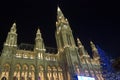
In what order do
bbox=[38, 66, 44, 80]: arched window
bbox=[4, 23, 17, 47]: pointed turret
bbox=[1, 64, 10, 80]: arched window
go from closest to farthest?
bbox=[1, 64, 10, 80]: arched window → bbox=[38, 66, 44, 80]: arched window → bbox=[4, 23, 17, 47]: pointed turret

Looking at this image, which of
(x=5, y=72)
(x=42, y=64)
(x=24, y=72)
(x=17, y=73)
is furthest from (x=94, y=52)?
(x=5, y=72)

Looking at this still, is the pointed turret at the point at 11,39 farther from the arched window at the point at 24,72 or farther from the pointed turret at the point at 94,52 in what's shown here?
the pointed turret at the point at 94,52

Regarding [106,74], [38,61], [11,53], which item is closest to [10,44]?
[11,53]

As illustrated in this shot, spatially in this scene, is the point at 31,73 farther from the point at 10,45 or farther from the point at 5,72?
the point at 10,45

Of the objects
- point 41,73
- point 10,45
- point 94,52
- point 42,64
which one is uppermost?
point 94,52

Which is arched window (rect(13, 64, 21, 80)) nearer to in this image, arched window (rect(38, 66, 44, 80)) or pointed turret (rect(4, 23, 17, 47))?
arched window (rect(38, 66, 44, 80))

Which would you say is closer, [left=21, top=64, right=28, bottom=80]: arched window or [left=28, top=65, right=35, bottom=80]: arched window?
[left=21, top=64, right=28, bottom=80]: arched window

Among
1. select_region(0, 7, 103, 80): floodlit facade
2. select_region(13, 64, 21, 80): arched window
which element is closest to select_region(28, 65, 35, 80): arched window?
select_region(0, 7, 103, 80): floodlit facade

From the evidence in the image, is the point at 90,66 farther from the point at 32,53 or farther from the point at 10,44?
the point at 10,44

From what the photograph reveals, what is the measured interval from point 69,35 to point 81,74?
603 inches

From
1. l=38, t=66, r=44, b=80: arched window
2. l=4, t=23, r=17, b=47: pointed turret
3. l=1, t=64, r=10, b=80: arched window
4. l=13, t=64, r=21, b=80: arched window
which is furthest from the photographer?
l=4, t=23, r=17, b=47: pointed turret

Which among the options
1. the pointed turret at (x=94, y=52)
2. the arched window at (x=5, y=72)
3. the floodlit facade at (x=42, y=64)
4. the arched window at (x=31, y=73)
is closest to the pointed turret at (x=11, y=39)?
the floodlit facade at (x=42, y=64)

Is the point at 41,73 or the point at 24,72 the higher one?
the point at 24,72

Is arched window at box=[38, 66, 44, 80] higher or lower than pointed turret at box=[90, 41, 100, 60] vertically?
lower
